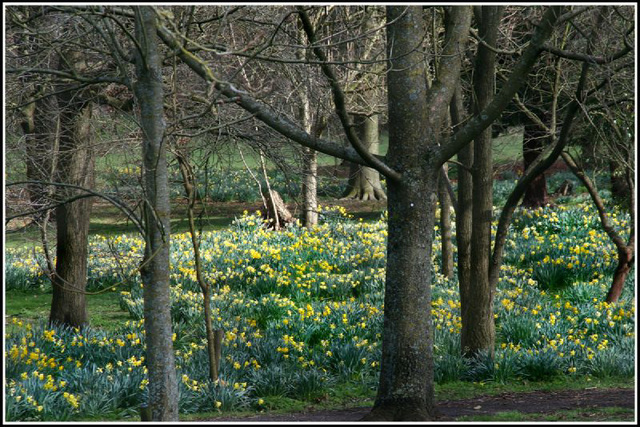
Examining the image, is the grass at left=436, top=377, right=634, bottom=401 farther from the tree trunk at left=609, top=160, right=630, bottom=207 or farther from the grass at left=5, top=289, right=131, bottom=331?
the tree trunk at left=609, top=160, right=630, bottom=207

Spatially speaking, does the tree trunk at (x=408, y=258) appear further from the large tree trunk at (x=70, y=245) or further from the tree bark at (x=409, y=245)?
the large tree trunk at (x=70, y=245)

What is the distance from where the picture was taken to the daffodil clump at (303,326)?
6.55m

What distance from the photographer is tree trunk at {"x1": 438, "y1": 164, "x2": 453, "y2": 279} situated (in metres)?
10.3

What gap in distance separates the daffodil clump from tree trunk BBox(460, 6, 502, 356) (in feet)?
0.79

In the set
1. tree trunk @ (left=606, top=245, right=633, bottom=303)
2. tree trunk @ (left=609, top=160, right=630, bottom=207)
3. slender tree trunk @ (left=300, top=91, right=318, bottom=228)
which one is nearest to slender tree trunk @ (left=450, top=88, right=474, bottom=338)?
slender tree trunk @ (left=300, top=91, right=318, bottom=228)

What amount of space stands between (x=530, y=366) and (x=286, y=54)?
4.54 m

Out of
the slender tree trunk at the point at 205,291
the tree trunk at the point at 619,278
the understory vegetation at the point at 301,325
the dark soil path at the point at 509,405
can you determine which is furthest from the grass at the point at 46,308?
the tree trunk at the point at 619,278

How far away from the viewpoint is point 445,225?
35.0 feet

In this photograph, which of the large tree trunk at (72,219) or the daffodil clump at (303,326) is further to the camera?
the large tree trunk at (72,219)

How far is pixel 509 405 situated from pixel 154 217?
3.38m

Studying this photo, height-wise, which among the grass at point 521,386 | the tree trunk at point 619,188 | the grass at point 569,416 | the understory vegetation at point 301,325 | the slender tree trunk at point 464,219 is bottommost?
the grass at point 521,386

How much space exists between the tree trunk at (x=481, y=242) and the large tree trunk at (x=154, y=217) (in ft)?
12.3

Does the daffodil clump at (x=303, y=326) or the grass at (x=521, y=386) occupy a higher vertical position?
the daffodil clump at (x=303, y=326)

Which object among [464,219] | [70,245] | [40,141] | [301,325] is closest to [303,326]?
[301,325]
